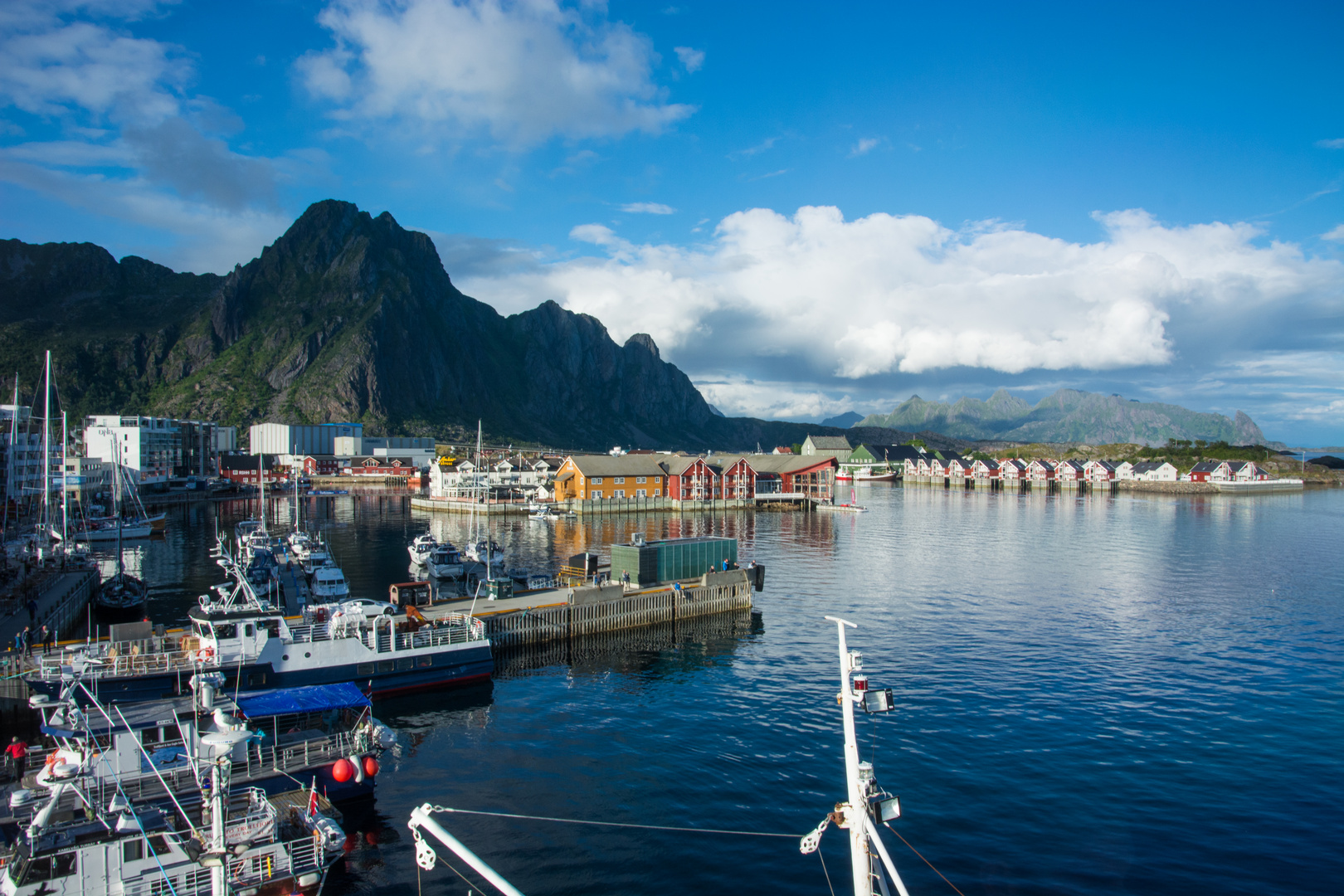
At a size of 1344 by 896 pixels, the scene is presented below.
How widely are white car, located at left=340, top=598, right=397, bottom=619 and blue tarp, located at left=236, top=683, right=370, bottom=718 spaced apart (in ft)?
26.0

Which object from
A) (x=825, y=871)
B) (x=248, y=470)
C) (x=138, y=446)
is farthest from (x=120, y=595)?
(x=248, y=470)

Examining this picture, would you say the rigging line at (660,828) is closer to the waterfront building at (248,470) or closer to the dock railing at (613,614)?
the dock railing at (613,614)

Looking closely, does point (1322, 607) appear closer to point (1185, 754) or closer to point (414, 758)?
point (1185, 754)

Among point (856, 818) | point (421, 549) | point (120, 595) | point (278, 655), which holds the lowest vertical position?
point (120, 595)

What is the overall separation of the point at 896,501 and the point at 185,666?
14122 cm

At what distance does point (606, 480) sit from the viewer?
119688mm

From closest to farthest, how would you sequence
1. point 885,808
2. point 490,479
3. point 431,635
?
point 885,808
point 431,635
point 490,479

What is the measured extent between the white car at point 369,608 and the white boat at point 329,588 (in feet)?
40.6

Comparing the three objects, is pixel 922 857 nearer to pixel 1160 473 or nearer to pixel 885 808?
pixel 885 808

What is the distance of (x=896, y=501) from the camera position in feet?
512

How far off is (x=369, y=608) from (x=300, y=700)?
460 inches

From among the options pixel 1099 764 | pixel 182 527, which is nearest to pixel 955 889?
pixel 1099 764

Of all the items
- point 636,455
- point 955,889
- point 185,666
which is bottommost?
point 955,889

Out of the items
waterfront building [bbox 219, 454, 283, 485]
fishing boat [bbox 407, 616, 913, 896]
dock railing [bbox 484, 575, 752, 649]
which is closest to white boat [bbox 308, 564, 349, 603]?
dock railing [bbox 484, 575, 752, 649]
